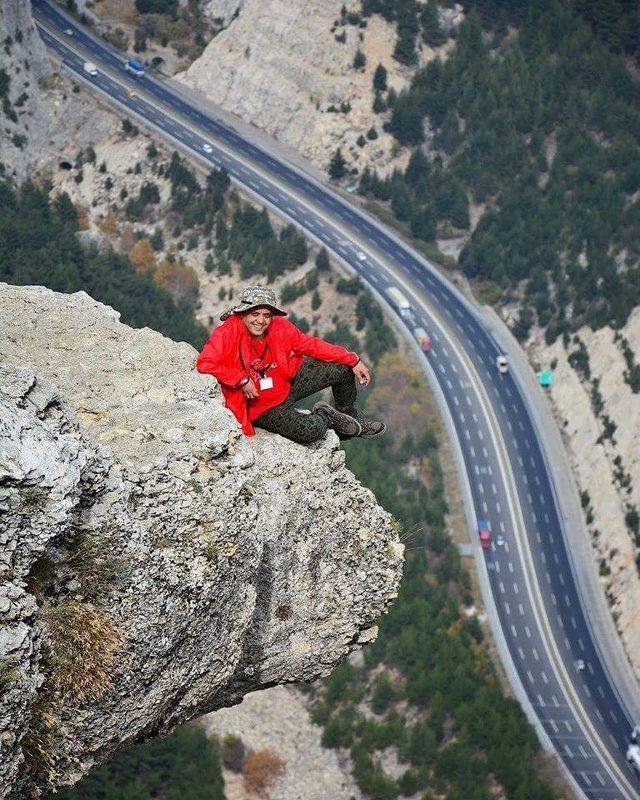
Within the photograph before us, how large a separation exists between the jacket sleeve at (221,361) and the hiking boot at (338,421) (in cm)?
300

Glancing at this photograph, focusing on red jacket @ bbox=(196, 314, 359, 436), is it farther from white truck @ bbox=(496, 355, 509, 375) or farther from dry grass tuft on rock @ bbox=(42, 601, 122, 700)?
white truck @ bbox=(496, 355, 509, 375)

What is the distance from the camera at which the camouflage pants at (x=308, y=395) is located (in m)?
28.3

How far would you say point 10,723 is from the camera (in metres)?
19.8

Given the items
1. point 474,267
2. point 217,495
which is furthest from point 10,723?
point 474,267

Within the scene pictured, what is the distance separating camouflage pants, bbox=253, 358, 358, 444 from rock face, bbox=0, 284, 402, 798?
0.33m

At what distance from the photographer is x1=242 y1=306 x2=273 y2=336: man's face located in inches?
1081

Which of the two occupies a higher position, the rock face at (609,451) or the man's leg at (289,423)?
the rock face at (609,451)

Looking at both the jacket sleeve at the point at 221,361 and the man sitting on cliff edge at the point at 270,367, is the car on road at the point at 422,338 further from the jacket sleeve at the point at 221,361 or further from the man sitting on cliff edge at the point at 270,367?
the jacket sleeve at the point at 221,361

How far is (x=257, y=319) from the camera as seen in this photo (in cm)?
2753

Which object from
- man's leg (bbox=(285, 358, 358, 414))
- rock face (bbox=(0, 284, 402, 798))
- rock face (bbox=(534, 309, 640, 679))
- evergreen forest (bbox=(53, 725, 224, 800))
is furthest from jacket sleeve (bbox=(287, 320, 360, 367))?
rock face (bbox=(534, 309, 640, 679))

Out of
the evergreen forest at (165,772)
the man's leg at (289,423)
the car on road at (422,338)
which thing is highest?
the car on road at (422,338)

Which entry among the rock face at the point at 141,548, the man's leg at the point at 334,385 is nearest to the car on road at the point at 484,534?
the man's leg at the point at 334,385

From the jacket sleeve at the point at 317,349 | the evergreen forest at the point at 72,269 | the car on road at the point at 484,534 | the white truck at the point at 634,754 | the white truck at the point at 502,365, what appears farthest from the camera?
the white truck at the point at 502,365

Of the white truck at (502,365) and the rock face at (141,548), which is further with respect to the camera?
the white truck at (502,365)
